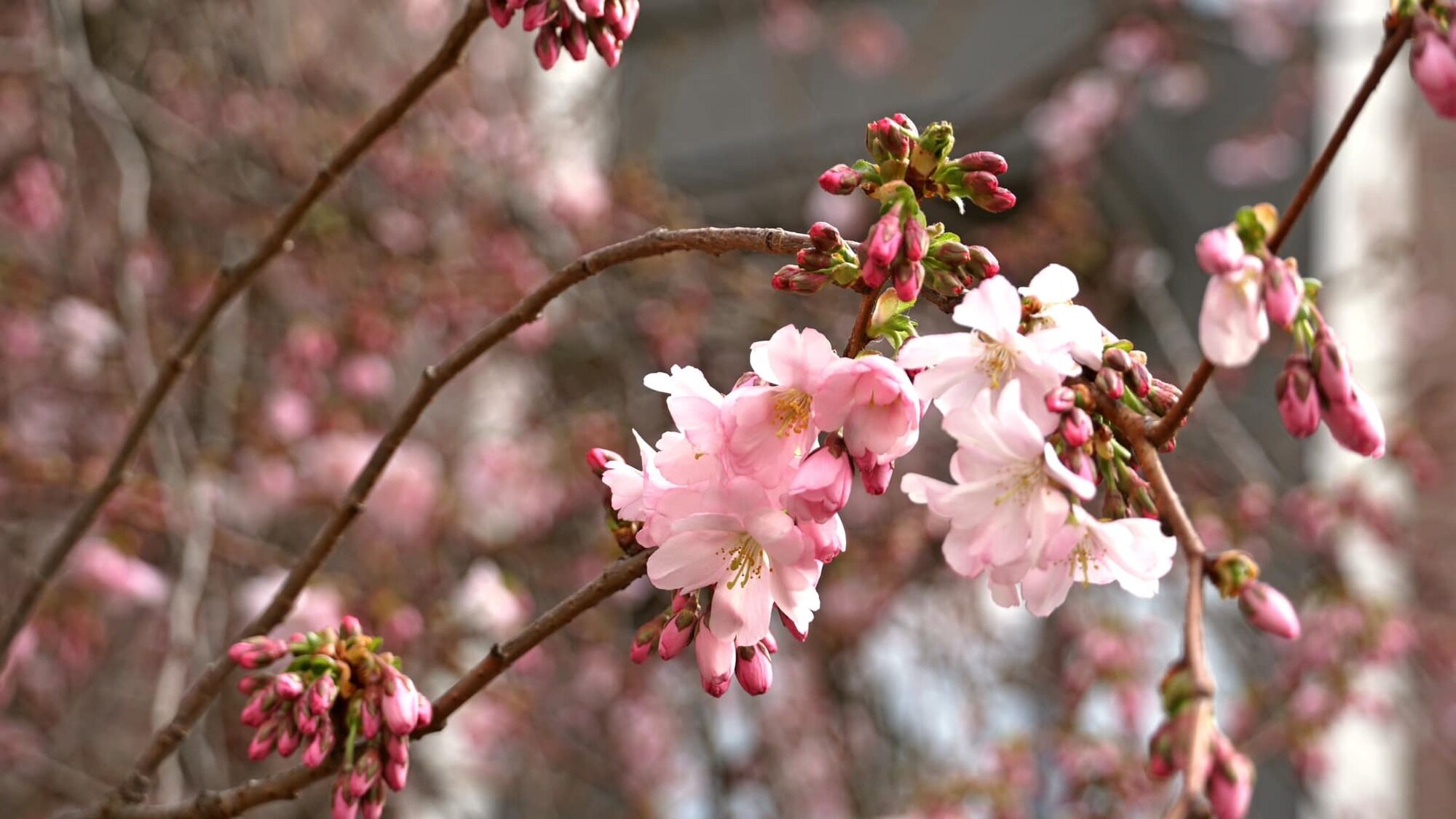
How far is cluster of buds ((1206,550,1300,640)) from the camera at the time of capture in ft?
2.87

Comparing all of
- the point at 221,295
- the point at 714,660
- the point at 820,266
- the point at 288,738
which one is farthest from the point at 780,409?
the point at 221,295

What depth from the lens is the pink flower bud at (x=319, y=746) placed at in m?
1.18

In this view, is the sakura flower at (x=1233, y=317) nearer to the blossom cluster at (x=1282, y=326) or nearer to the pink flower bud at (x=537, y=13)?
the blossom cluster at (x=1282, y=326)

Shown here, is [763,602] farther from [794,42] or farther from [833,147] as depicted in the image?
[794,42]

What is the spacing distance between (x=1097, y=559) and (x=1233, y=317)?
24 cm

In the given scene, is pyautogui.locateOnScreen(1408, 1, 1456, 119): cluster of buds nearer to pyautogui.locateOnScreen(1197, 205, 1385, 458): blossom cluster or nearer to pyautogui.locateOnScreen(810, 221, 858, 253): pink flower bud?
pyautogui.locateOnScreen(1197, 205, 1385, 458): blossom cluster

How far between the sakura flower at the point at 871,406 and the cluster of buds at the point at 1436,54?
463mm

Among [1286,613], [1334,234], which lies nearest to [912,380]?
[1286,613]

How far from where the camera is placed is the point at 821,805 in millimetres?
5129

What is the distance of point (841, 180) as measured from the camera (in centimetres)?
104

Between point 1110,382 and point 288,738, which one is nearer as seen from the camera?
point 1110,382

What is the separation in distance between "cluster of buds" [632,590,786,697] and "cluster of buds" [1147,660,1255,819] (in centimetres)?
35

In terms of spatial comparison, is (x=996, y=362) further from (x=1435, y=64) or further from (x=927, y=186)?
(x=1435, y=64)

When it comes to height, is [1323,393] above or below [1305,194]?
below
